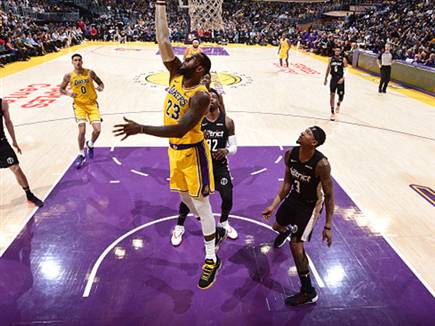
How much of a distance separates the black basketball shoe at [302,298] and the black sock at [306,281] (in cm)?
3

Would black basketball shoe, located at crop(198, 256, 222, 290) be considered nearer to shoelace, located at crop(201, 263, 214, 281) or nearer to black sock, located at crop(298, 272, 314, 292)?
shoelace, located at crop(201, 263, 214, 281)

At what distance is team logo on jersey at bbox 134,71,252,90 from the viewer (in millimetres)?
12688

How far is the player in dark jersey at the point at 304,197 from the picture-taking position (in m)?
2.97

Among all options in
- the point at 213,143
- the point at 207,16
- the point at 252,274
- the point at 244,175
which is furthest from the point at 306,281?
the point at 207,16

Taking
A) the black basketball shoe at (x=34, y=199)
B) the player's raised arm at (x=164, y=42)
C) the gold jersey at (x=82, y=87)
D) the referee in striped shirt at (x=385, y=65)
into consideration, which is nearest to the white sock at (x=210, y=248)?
the player's raised arm at (x=164, y=42)

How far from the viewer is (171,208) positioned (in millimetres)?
4848

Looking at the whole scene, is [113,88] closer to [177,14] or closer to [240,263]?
[240,263]

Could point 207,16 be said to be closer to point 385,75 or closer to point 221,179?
point 385,75

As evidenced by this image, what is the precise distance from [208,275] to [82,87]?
4016 mm

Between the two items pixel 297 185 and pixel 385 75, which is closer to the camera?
pixel 297 185

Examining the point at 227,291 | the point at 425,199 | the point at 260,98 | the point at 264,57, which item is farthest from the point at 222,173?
the point at 264,57

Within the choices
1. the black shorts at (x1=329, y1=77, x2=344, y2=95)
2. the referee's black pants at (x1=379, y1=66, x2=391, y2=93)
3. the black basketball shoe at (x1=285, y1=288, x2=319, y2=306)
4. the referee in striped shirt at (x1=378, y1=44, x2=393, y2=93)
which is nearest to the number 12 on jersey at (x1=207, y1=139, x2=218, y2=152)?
the black basketball shoe at (x1=285, y1=288, x2=319, y2=306)

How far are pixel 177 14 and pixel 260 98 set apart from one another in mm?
24654

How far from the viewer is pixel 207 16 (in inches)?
772
